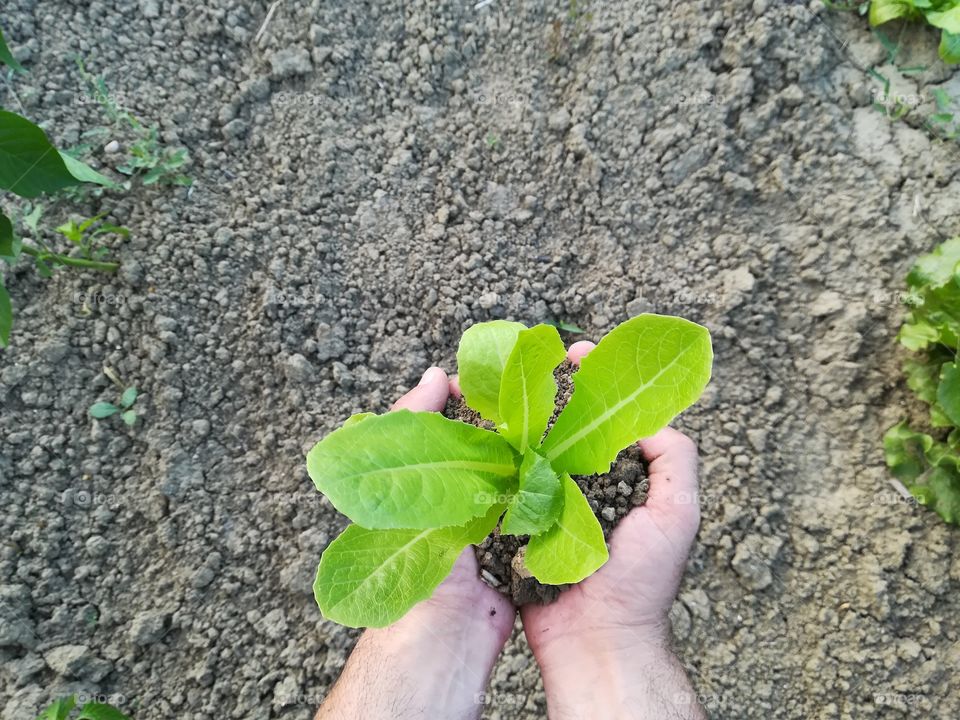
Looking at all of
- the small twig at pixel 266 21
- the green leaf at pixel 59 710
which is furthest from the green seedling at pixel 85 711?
the small twig at pixel 266 21

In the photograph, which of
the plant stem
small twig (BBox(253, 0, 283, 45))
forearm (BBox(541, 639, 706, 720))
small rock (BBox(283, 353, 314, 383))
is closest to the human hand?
forearm (BBox(541, 639, 706, 720))

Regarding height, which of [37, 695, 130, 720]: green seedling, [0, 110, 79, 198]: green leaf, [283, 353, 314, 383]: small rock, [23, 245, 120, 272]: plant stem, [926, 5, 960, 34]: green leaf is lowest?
[37, 695, 130, 720]: green seedling

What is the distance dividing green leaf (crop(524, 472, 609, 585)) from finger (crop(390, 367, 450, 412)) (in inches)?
15.8

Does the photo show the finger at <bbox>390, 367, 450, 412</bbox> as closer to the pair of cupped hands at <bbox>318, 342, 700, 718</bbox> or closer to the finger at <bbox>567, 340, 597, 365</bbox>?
the pair of cupped hands at <bbox>318, 342, 700, 718</bbox>

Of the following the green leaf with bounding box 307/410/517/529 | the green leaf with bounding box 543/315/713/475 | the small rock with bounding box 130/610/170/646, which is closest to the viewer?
the green leaf with bounding box 307/410/517/529

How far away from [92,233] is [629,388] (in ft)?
5.31

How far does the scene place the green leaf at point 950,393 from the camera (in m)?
1.59

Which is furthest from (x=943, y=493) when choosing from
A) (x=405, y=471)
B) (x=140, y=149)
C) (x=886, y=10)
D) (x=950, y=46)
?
(x=140, y=149)

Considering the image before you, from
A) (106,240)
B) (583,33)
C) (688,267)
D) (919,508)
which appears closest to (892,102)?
(688,267)

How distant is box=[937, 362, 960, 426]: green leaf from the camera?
1.59 meters

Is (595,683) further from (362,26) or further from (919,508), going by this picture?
(362,26)

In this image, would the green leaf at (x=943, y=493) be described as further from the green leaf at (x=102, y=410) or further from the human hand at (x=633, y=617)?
the green leaf at (x=102, y=410)

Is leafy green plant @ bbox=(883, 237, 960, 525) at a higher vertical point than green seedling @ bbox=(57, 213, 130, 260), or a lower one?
lower

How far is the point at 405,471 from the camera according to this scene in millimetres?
878
